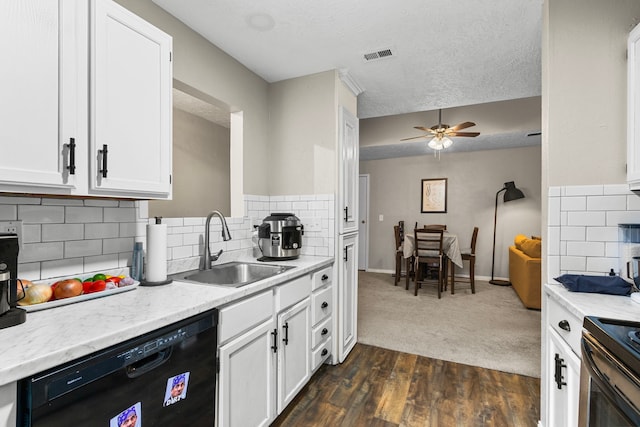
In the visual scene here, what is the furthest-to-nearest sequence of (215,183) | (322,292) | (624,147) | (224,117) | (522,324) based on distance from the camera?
(215,183)
(224,117)
(522,324)
(322,292)
(624,147)

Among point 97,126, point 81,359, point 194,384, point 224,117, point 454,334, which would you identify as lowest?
point 454,334

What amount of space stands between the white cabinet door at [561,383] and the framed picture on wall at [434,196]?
429 centimetres

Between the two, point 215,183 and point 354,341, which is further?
point 215,183

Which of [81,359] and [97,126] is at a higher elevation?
[97,126]

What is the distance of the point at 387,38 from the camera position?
6.74ft

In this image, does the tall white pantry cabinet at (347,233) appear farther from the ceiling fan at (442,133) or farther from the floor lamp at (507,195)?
the floor lamp at (507,195)

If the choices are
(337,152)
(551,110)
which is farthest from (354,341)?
(551,110)

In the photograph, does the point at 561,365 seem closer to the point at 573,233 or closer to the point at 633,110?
the point at 573,233

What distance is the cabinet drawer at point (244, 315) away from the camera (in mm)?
1329

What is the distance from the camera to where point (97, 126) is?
1176 mm

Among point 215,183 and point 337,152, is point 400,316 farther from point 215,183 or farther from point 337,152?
point 215,183

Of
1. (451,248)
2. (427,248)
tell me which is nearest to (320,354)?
(427,248)

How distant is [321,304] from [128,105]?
1706 millimetres

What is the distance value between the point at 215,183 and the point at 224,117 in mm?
877
